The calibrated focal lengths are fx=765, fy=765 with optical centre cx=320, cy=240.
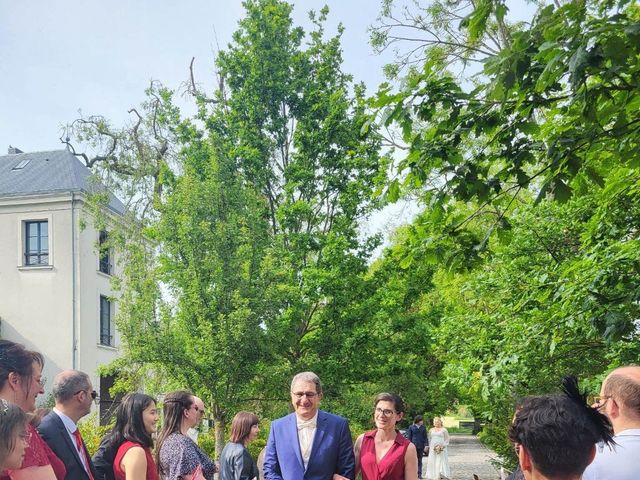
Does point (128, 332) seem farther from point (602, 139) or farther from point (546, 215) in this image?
point (602, 139)

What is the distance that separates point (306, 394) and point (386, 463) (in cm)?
88

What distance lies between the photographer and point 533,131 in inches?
250

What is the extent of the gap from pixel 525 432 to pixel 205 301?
41.5 ft

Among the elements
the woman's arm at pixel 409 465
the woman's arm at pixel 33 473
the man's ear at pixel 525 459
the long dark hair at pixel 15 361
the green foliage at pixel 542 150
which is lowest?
the woman's arm at pixel 409 465

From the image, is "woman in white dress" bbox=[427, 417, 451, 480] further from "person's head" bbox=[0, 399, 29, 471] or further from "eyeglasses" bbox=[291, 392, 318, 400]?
"person's head" bbox=[0, 399, 29, 471]

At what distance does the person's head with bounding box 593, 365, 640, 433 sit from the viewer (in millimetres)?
3889

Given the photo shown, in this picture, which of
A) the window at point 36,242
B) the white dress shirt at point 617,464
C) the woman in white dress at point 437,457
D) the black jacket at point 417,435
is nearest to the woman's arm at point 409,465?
the white dress shirt at point 617,464

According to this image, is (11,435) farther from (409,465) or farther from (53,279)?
(53,279)

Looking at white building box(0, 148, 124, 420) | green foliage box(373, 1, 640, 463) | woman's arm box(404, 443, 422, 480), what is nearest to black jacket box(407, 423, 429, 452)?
green foliage box(373, 1, 640, 463)

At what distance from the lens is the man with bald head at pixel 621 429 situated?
3656mm

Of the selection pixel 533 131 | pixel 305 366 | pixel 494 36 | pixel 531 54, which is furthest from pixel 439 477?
pixel 531 54

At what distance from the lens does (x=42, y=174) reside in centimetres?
3631

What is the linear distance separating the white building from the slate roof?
10cm

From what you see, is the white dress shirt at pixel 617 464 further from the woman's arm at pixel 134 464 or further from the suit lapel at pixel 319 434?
the woman's arm at pixel 134 464
